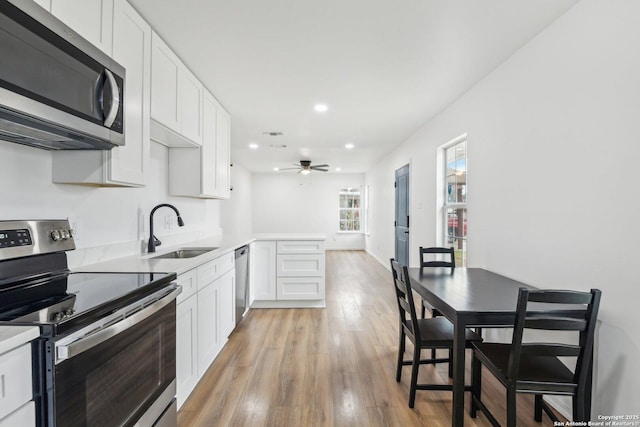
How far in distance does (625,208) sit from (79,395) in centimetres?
246

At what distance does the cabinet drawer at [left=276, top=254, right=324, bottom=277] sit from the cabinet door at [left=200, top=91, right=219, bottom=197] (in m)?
1.24

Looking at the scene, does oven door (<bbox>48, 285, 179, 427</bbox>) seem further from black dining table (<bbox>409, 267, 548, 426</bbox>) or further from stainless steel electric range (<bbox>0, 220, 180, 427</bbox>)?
black dining table (<bbox>409, 267, 548, 426</bbox>)

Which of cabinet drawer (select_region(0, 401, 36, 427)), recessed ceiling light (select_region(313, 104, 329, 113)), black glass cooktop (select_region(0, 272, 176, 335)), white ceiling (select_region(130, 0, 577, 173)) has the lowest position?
cabinet drawer (select_region(0, 401, 36, 427))

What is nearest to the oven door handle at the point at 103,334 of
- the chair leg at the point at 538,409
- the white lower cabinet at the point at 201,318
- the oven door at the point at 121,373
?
the oven door at the point at 121,373

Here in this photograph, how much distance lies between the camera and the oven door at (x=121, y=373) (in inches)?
37.1

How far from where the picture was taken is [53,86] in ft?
3.98

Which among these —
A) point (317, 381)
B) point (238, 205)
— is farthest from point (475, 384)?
point (238, 205)

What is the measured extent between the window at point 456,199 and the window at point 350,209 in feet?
19.8

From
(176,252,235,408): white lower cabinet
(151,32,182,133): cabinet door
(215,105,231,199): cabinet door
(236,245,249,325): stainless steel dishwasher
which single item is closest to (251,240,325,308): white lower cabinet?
(236,245,249,325): stainless steel dishwasher

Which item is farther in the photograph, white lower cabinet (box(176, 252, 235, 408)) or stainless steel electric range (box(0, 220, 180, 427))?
white lower cabinet (box(176, 252, 235, 408))

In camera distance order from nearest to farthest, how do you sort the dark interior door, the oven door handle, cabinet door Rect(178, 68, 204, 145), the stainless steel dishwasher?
the oven door handle < cabinet door Rect(178, 68, 204, 145) < the stainless steel dishwasher < the dark interior door

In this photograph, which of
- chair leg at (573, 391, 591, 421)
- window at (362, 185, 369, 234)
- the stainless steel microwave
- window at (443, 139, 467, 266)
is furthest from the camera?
window at (362, 185, 369, 234)

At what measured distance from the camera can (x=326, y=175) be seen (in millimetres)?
9805

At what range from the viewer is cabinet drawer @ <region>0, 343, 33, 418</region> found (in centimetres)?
79
